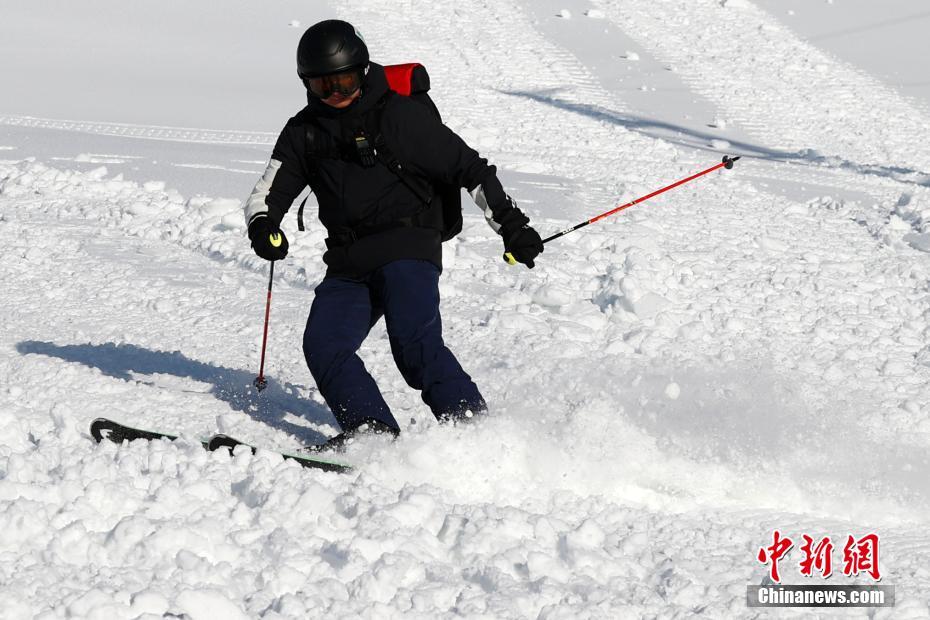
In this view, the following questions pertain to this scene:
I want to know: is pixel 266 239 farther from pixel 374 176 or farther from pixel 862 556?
pixel 862 556

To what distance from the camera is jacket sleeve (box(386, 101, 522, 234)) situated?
4.16 m

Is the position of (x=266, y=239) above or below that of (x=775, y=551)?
above

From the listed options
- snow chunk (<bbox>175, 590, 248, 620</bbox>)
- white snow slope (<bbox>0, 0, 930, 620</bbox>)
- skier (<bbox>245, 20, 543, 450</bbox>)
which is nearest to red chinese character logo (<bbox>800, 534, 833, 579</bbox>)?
white snow slope (<bbox>0, 0, 930, 620</bbox>)

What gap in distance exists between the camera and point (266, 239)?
429cm

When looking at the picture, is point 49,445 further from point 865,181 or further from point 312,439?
point 865,181

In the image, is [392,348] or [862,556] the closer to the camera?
[862,556]

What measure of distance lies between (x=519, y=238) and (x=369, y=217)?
59cm

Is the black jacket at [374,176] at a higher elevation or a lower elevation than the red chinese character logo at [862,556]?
higher

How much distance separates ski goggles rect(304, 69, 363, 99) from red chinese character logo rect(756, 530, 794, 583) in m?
2.14

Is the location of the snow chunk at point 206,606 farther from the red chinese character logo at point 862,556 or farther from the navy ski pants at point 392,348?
the red chinese character logo at point 862,556

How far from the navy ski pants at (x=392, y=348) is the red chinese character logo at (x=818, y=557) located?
1.23m

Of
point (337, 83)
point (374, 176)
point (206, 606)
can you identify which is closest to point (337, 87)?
point (337, 83)

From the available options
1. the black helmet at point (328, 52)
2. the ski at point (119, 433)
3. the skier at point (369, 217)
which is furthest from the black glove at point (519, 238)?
the ski at point (119, 433)

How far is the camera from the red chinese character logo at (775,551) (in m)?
3.44
